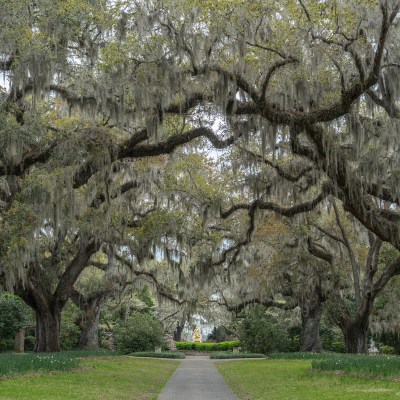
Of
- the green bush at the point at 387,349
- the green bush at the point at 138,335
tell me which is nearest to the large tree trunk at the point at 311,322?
the green bush at the point at 138,335

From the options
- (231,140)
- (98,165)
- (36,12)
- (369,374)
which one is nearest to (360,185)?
(231,140)

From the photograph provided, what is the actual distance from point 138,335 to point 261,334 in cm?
654

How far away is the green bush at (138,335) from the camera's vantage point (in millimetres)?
31359

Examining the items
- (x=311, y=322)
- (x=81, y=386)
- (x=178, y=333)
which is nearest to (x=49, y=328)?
(x=81, y=386)

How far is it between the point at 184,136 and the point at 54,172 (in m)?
3.17

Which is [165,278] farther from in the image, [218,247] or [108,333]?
[108,333]

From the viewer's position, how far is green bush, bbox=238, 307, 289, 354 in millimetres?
30339

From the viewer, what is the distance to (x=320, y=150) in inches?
520

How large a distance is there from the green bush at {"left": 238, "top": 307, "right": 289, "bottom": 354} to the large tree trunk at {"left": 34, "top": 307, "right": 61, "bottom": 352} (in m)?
11.2

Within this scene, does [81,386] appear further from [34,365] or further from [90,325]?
[90,325]

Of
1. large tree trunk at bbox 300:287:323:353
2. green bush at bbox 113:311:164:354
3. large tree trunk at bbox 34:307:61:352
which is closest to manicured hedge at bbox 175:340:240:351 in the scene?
green bush at bbox 113:311:164:354

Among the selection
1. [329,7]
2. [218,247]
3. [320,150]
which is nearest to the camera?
[329,7]

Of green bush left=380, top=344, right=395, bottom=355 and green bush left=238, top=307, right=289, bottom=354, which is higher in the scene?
green bush left=238, top=307, right=289, bottom=354

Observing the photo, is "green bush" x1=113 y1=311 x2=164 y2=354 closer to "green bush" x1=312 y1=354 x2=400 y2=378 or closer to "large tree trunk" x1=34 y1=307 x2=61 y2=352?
"large tree trunk" x1=34 y1=307 x2=61 y2=352
